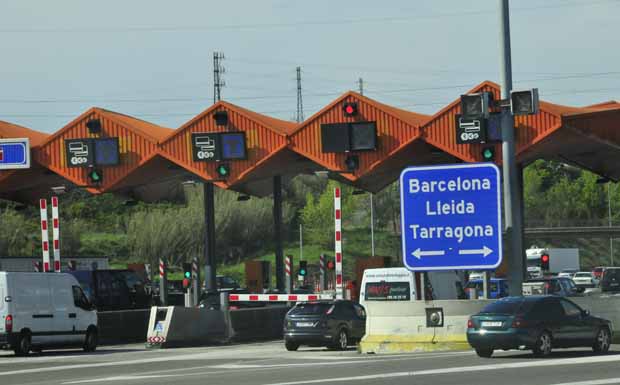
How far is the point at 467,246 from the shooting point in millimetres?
25297

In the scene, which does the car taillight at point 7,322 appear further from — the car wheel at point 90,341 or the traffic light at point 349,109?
the traffic light at point 349,109

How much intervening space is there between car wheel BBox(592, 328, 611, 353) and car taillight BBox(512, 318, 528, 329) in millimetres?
2260

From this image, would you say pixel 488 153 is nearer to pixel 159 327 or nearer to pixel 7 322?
pixel 159 327

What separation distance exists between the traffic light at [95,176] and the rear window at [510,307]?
960 inches

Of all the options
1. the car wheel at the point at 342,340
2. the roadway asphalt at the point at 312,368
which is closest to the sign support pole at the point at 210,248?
the car wheel at the point at 342,340

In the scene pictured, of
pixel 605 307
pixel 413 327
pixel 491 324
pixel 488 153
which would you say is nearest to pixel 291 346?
pixel 413 327

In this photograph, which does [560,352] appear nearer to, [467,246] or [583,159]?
[467,246]

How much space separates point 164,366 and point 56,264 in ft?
52.2

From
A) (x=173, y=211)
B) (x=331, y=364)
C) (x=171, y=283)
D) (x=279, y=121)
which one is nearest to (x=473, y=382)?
(x=331, y=364)

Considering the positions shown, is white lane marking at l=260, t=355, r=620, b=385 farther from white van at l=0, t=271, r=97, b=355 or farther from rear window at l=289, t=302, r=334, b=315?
white van at l=0, t=271, r=97, b=355

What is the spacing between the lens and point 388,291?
3353 centimetres

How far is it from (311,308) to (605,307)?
708 centimetres

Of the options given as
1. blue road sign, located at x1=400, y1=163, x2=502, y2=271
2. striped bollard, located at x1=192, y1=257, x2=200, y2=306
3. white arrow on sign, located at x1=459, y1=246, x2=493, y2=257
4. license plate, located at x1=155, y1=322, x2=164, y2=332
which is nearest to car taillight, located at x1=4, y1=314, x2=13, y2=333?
license plate, located at x1=155, y1=322, x2=164, y2=332

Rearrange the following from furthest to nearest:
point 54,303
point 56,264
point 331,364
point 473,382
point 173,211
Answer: point 173,211 < point 56,264 < point 54,303 < point 331,364 < point 473,382
